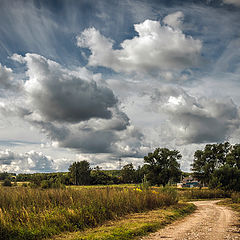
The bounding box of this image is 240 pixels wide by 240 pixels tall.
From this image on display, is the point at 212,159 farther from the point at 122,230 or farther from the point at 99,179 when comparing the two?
the point at 122,230

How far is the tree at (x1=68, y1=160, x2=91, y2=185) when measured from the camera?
106 meters

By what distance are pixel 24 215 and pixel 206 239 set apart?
751 centimetres


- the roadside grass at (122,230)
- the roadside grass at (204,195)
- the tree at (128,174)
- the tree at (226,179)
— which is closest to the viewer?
the roadside grass at (122,230)

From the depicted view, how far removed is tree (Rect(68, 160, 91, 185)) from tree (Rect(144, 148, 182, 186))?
133 feet

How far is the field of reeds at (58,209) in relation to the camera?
34.3 ft

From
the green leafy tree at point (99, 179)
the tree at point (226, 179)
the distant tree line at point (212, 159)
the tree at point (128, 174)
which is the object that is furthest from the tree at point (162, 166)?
the tree at point (128, 174)

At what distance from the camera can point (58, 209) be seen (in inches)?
492

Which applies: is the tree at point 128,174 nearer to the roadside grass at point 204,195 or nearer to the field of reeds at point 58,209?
the roadside grass at point 204,195

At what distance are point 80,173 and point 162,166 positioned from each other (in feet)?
146

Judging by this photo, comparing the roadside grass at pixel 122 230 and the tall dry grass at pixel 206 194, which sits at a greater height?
the roadside grass at pixel 122 230

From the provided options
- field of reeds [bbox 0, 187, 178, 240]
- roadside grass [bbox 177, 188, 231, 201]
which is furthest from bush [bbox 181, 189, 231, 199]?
field of reeds [bbox 0, 187, 178, 240]

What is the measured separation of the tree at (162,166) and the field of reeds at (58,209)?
54489 mm

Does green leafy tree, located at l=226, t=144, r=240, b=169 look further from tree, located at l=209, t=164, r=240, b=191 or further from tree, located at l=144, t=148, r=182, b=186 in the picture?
tree, located at l=209, t=164, r=240, b=191

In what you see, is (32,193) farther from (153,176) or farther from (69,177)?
(69,177)
